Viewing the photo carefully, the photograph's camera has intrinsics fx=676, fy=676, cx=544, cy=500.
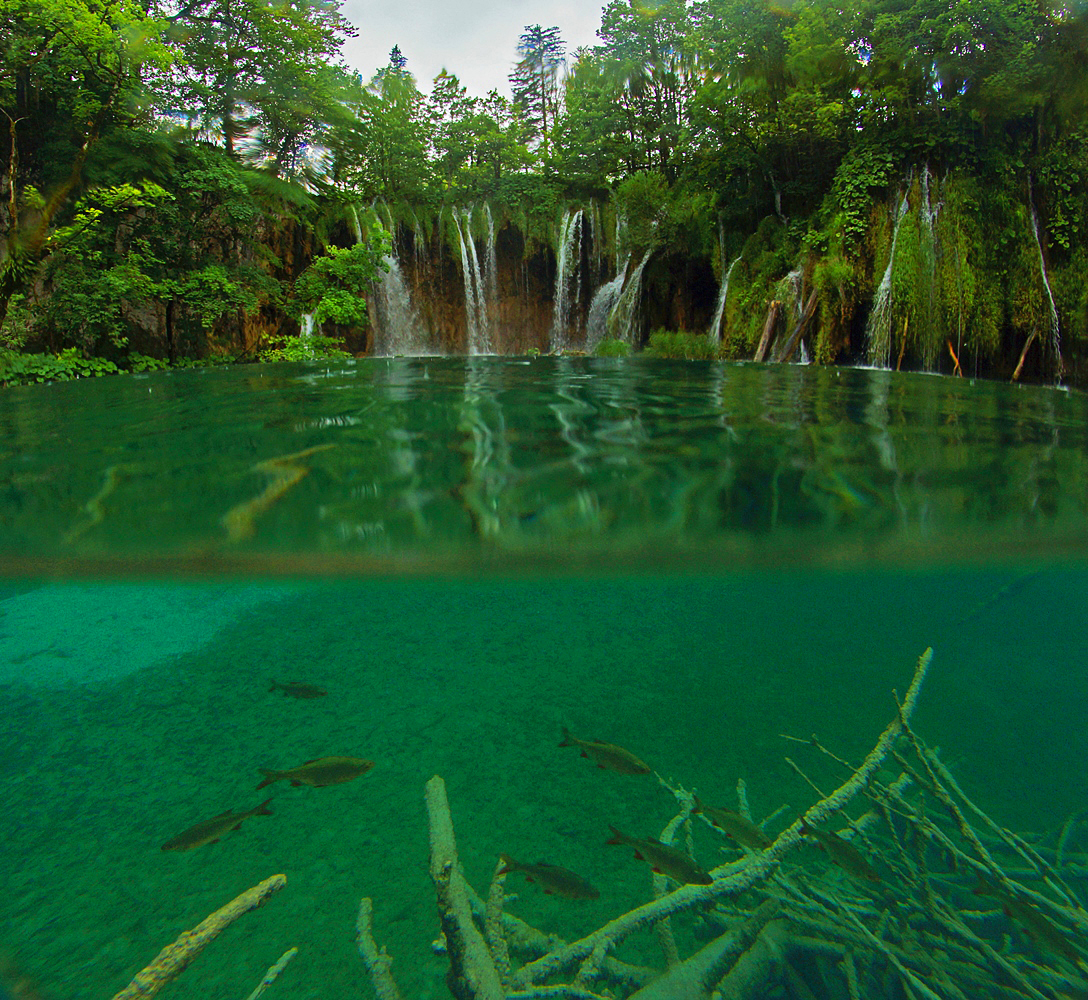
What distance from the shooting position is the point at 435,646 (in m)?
6.62

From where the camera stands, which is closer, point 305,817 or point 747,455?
point 305,817

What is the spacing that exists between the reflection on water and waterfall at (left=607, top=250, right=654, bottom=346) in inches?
659

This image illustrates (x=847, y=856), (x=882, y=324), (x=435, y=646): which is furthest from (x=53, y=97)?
(x=847, y=856)

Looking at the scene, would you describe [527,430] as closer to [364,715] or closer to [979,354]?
[364,715]

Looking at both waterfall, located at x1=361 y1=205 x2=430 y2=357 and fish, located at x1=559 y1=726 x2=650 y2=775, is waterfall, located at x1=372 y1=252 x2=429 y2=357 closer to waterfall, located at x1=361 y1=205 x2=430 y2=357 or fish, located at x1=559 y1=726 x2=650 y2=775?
waterfall, located at x1=361 y1=205 x2=430 y2=357

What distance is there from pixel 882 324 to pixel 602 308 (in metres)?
9.96

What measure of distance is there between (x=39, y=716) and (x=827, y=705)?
245 inches

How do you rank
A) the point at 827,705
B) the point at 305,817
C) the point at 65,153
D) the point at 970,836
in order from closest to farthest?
the point at 970,836 < the point at 305,817 < the point at 827,705 < the point at 65,153

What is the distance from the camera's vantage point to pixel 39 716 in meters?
4.79

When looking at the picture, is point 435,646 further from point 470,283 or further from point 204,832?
point 470,283

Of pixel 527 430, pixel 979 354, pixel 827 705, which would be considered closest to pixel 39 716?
pixel 527 430

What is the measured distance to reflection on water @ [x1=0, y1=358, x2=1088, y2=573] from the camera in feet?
11.3

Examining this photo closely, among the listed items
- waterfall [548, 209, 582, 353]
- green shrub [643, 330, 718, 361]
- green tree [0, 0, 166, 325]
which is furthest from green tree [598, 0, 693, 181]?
green tree [0, 0, 166, 325]

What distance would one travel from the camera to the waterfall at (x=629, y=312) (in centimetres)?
2127
